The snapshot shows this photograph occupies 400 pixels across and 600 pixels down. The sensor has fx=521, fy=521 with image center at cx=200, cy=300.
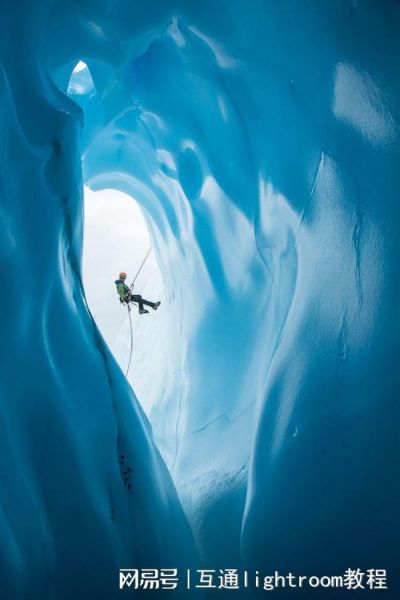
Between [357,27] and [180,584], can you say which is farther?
[180,584]

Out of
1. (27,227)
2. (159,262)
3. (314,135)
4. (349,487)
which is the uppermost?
(159,262)

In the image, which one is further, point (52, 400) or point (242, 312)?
point (242, 312)

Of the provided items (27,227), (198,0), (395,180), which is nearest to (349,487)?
(395,180)

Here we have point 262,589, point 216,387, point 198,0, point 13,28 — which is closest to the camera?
point 13,28

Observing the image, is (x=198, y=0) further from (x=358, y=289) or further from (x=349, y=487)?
(x=349, y=487)

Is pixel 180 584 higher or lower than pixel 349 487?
lower

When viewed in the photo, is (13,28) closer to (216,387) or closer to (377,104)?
(377,104)

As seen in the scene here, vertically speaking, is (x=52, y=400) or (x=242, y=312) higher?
(x=242, y=312)

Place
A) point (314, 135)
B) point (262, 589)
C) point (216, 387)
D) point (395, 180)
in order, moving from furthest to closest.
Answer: point (216, 387) → point (314, 135) → point (262, 589) → point (395, 180)
